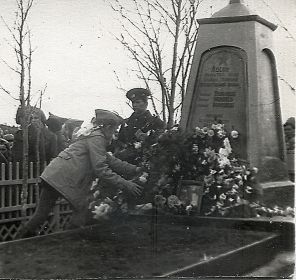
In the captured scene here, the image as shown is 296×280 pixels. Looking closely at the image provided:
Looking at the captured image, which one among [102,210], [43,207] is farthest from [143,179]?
[43,207]

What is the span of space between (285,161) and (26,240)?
9.42ft

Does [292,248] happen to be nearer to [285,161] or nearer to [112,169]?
[285,161]

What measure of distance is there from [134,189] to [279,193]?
1.50 metres

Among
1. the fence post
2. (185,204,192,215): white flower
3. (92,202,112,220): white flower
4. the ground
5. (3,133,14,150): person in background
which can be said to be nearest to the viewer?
the ground

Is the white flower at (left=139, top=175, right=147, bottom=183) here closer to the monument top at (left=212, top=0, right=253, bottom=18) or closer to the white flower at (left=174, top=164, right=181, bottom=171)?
the white flower at (left=174, top=164, right=181, bottom=171)

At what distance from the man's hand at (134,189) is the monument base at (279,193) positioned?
4.08 ft

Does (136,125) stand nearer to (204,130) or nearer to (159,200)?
(204,130)

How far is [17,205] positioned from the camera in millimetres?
5344

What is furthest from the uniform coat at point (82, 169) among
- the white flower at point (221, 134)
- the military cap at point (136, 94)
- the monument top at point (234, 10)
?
the monument top at point (234, 10)

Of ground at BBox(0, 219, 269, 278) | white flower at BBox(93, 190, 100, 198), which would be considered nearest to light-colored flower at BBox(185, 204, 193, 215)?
ground at BBox(0, 219, 269, 278)

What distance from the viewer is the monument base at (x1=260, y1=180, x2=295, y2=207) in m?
4.89

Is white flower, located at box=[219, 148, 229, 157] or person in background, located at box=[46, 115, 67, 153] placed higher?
person in background, located at box=[46, 115, 67, 153]

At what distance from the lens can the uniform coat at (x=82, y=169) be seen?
472 cm

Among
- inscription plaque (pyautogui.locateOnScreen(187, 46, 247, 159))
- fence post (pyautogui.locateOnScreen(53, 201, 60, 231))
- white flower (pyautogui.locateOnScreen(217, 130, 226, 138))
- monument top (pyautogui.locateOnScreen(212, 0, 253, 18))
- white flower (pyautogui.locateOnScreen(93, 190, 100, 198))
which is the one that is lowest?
fence post (pyautogui.locateOnScreen(53, 201, 60, 231))
